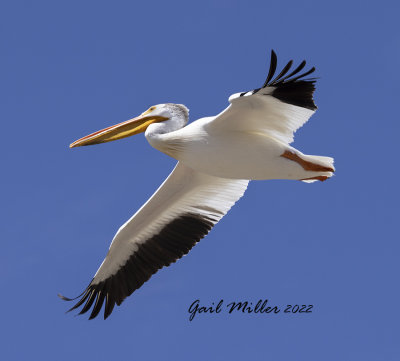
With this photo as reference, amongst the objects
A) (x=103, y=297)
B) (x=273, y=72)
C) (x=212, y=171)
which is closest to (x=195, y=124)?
(x=212, y=171)

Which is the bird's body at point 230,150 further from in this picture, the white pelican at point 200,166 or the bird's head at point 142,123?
the bird's head at point 142,123

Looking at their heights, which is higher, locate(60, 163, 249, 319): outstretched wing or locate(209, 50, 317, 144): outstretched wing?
locate(209, 50, 317, 144): outstretched wing

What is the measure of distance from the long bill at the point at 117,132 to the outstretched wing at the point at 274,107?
5.70 ft

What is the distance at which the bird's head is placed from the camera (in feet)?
40.2

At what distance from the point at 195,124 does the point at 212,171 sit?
26.7 inches

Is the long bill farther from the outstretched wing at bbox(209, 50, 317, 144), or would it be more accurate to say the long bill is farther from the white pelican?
the outstretched wing at bbox(209, 50, 317, 144)

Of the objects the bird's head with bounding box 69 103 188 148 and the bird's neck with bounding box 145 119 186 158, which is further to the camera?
the bird's head with bounding box 69 103 188 148

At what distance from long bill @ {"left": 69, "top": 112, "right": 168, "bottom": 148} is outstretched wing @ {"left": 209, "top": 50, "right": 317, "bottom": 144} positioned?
174 centimetres

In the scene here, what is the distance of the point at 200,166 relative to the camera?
11.6 metres

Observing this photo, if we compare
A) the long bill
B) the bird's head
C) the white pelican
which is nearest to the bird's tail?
the white pelican

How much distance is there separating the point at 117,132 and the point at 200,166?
1881 mm

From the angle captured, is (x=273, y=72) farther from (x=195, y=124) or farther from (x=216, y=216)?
(x=216, y=216)

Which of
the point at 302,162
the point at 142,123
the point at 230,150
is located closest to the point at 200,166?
the point at 230,150

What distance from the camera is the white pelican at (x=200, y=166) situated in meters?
11.0
